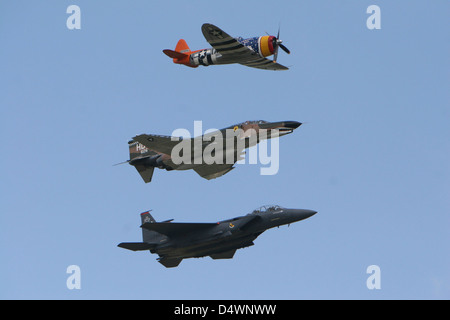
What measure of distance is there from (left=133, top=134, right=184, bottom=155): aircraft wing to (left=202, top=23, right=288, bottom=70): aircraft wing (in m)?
8.06

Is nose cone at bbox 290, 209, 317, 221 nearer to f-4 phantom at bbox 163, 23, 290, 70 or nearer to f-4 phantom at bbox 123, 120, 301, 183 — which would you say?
f-4 phantom at bbox 123, 120, 301, 183

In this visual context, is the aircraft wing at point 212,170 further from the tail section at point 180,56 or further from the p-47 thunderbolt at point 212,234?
the tail section at point 180,56

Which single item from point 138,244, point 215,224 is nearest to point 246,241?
point 215,224

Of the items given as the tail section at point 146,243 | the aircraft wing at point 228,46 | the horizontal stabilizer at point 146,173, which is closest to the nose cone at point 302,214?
the tail section at point 146,243

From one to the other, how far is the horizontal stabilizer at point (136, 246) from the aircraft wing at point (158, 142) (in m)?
8.89

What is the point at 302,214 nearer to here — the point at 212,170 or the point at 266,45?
Answer: the point at 212,170

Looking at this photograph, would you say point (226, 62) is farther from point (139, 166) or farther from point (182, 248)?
point (182, 248)

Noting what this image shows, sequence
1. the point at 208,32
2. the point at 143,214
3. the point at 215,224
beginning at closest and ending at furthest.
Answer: the point at 208,32 → the point at 215,224 → the point at 143,214

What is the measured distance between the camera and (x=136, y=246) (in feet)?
220

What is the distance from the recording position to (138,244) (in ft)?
220

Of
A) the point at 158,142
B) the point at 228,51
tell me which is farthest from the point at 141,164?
the point at 228,51

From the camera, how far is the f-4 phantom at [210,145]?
61.9 m

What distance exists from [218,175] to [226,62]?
32.4ft

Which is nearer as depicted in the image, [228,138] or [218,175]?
[228,138]
